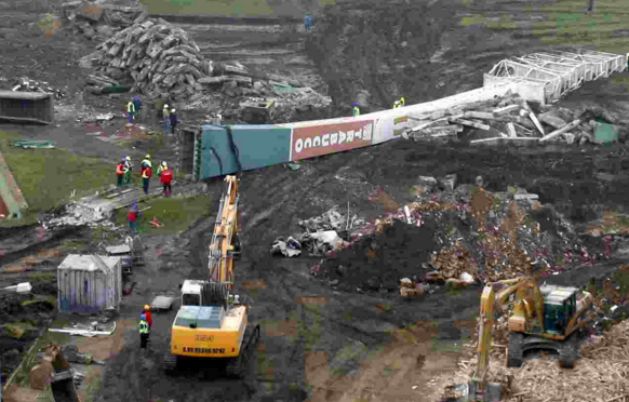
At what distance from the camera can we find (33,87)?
56719mm

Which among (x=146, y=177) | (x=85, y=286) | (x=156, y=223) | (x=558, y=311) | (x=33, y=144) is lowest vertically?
(x=33, y=144)

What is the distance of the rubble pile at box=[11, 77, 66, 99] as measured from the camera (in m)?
56.2

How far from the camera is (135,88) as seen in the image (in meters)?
57.3

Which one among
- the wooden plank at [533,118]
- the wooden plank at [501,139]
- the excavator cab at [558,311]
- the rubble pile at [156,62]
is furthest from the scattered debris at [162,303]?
the rubble pile at [156,62]

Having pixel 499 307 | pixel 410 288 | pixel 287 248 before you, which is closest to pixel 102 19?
pixel 287 248

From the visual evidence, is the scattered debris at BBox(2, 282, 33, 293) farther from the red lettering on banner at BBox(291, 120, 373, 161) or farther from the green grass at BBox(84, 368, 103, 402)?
the red lettering on banner at BBox(291, 120, 373, 161)

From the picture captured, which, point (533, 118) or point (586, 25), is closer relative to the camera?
point (533, 118)

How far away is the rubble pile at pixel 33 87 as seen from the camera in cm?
5625

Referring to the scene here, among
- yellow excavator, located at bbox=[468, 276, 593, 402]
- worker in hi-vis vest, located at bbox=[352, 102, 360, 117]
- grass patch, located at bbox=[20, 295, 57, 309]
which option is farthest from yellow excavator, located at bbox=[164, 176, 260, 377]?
worker in hi-vis vest, located at bbox=[352, 102, 360, 117]

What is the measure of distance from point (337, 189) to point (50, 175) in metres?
10.7

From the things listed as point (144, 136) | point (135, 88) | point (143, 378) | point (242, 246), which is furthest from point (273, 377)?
point (135, 88)

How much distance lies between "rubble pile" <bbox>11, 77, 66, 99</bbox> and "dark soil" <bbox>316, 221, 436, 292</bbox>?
80.9ft

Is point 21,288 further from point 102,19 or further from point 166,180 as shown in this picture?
point 102,19

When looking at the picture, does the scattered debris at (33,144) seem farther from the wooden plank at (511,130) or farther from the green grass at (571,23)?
the green grass at (571,23)
